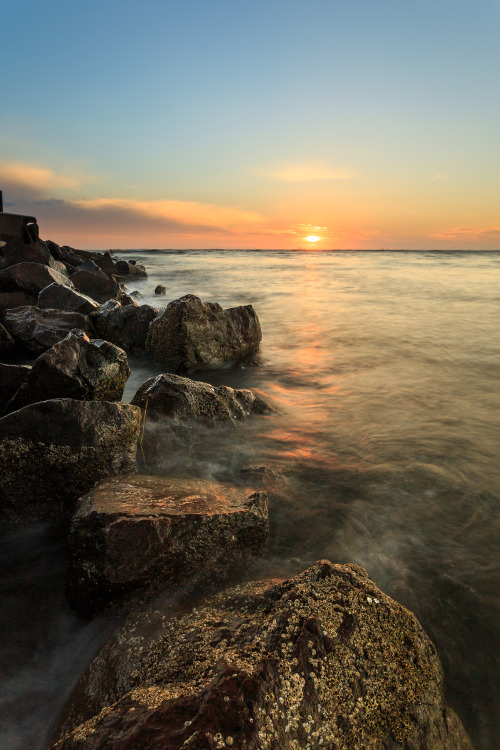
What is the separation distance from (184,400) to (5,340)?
294cm

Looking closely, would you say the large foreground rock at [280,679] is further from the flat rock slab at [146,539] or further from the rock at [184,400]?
the rock at [184,400]

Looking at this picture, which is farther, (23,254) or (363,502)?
(23,254)

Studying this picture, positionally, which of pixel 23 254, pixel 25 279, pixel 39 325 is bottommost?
pixel 39 325

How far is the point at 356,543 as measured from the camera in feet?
9.62

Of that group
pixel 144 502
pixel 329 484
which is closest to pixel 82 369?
pixel 144 502

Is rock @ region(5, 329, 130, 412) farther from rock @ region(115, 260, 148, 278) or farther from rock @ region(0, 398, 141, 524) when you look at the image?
rock @ region(115, 260, 148, 278)

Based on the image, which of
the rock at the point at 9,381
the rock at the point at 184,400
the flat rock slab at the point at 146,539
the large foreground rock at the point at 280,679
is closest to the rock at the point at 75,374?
the rock at the point at 9,381

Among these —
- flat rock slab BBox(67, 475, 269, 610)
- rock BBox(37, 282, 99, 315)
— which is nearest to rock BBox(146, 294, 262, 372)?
rock BBox(37, 282, 99, 315)

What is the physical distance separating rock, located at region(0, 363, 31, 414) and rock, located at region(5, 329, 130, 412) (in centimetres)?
14

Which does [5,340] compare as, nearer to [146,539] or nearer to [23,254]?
[146,539]

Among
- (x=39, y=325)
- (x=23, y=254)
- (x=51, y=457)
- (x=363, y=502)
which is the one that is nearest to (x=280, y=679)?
(x=51, y=457)

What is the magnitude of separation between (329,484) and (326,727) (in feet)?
7.72

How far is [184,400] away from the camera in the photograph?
400 centimetres

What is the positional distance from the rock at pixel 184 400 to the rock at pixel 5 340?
238cm
